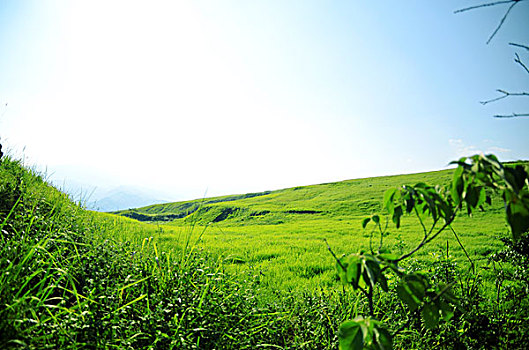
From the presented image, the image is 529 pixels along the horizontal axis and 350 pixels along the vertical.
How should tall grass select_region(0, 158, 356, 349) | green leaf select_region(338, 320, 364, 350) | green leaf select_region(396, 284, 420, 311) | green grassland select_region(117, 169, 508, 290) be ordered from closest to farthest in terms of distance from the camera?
green leaf select_region(338, 320, 364, 350)
green leaf select_region(396, 284, 420, 311)
tall grass select_region(0, 158, 356, 349)
green grassland select_region(117, 169, 508, 290)

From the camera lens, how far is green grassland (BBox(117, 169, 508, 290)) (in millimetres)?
5367

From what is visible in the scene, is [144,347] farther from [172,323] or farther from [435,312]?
[435,312]

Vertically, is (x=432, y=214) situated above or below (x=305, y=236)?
above

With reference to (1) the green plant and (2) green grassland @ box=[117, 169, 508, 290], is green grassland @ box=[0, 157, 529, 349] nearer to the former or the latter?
(1) the green plant

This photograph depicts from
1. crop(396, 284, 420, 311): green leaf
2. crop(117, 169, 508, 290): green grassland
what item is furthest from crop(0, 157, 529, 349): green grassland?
crop(117, 169, 508, 290): green grassland

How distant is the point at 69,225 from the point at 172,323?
10.6ft

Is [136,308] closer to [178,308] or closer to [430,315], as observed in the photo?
[178,308]

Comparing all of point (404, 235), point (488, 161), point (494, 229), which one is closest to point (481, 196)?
point (488, 161)

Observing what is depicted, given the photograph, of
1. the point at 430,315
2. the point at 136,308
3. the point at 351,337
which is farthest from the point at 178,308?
the point at 430,315

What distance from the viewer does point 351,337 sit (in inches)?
45.3

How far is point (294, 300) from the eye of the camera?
11.4ft

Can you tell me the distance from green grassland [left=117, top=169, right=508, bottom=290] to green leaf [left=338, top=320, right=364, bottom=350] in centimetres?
243

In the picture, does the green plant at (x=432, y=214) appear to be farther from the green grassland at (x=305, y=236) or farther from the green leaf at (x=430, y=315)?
the green grassland at (x=305, y=236)

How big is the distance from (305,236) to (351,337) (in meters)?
10.5
